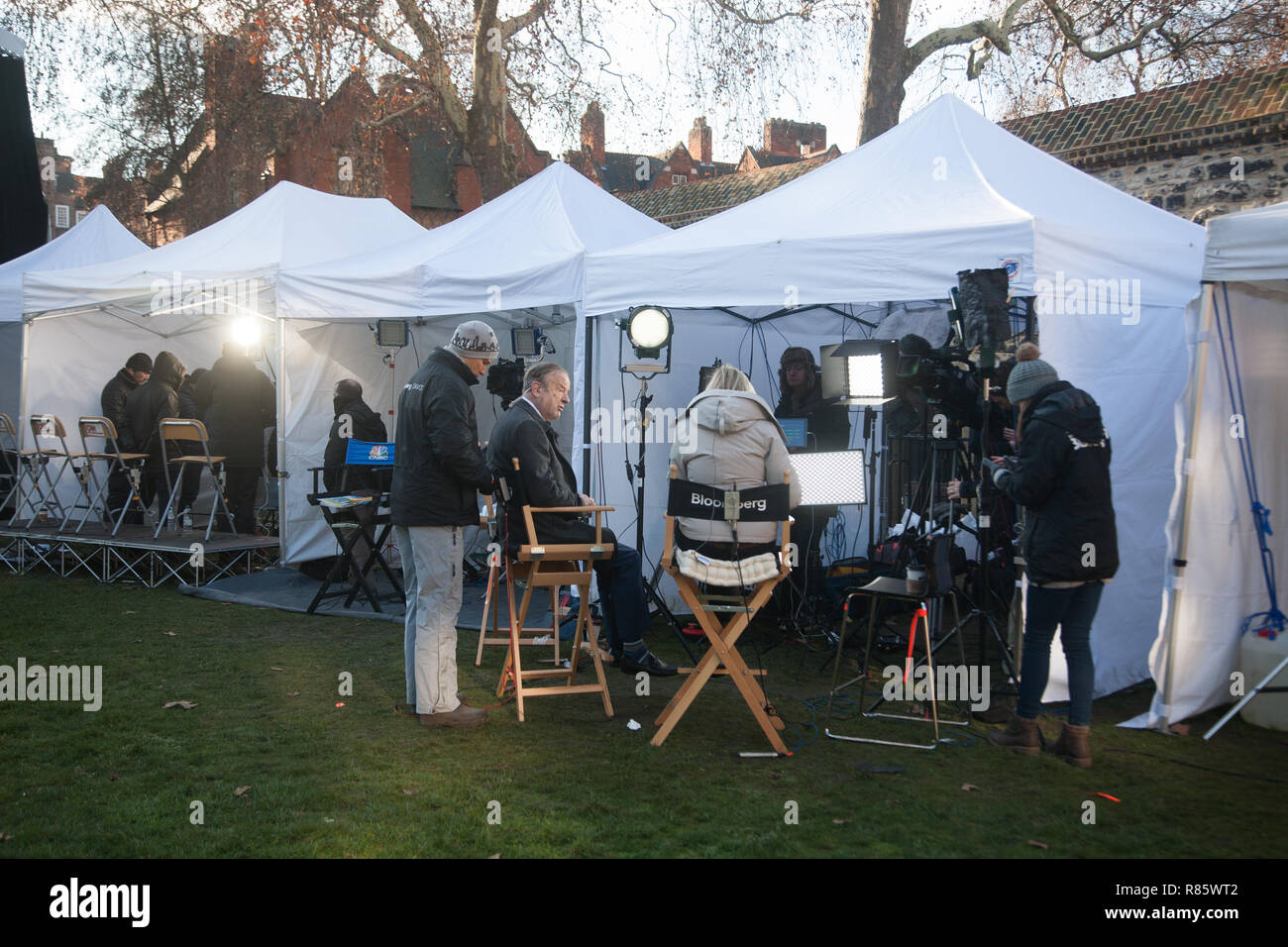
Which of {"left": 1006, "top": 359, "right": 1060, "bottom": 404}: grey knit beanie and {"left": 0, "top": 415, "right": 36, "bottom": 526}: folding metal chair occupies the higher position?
{"left": 1006, "top": 359, "right": 1060, "bottom": 404}: grey knit beanie

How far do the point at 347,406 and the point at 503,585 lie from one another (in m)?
1.92

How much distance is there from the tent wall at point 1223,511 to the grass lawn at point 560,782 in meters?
0.24

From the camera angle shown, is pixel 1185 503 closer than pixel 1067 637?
No

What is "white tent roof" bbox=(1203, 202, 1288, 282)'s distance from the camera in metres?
4.22

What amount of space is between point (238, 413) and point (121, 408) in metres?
1.69

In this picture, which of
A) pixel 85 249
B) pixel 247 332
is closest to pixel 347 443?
pixel 247 332

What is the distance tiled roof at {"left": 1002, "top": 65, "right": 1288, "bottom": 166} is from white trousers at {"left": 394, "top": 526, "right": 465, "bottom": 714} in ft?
31.5

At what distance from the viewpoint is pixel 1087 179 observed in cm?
626

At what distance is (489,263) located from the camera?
7.21m

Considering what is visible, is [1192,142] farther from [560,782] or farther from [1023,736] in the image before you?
[560,782]

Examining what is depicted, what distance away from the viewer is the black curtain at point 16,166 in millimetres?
14508

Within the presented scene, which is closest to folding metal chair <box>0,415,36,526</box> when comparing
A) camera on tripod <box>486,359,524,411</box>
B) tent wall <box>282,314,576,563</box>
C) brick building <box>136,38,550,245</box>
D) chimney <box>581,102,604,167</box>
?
tent wall <box>282,314,576,563</box>

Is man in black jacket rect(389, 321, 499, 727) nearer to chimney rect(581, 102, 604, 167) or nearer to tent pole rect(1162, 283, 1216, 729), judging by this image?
tent pole rect(1162, 283, 1216, 729)

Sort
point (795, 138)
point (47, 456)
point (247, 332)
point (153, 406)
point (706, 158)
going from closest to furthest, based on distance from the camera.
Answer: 1. point (47, 456)
2. point (153, 406)
3. point (247, 332)
4. point (795, 138)
5. point (706, 158)
